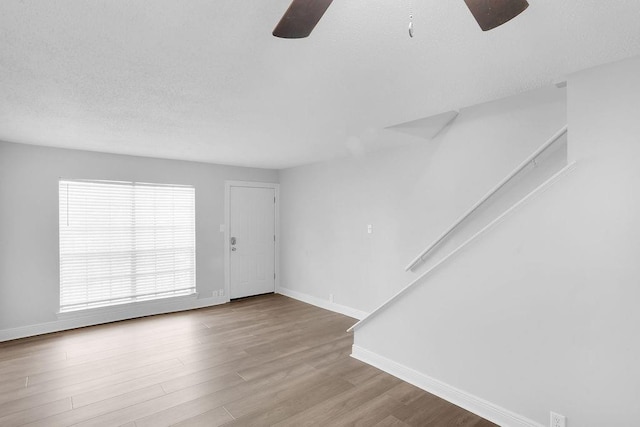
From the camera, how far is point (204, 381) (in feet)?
9.27

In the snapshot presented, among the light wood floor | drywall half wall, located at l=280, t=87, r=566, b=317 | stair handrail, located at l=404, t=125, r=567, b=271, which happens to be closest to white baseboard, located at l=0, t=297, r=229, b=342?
the light wood floor

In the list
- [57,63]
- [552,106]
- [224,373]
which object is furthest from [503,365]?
[57,63]

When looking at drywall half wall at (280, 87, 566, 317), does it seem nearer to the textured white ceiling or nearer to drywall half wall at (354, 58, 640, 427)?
the textured white ceiling

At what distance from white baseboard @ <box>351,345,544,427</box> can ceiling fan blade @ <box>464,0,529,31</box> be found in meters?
2.35

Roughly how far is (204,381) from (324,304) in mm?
2533

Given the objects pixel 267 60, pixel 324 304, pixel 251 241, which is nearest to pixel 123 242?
pixel 251 241

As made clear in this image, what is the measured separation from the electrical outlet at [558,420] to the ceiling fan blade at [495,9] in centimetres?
224

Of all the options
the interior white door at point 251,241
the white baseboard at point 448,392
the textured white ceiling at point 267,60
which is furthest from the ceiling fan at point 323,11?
the interior white door at point 251,241

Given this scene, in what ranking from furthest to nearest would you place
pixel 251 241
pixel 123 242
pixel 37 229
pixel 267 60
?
1. pixel 251 241
2. pixel 123 242
3. pixel 37 229
4. pixel 267 60

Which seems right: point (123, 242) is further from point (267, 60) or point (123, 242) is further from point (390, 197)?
point (267, 60)

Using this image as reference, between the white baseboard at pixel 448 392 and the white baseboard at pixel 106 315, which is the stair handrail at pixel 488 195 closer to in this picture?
the white baseboard at pixel 448 392

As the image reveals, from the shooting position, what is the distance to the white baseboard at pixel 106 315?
387cm

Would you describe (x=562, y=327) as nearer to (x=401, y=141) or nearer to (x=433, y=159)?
(x=433, y=159)

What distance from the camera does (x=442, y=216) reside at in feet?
11.3
